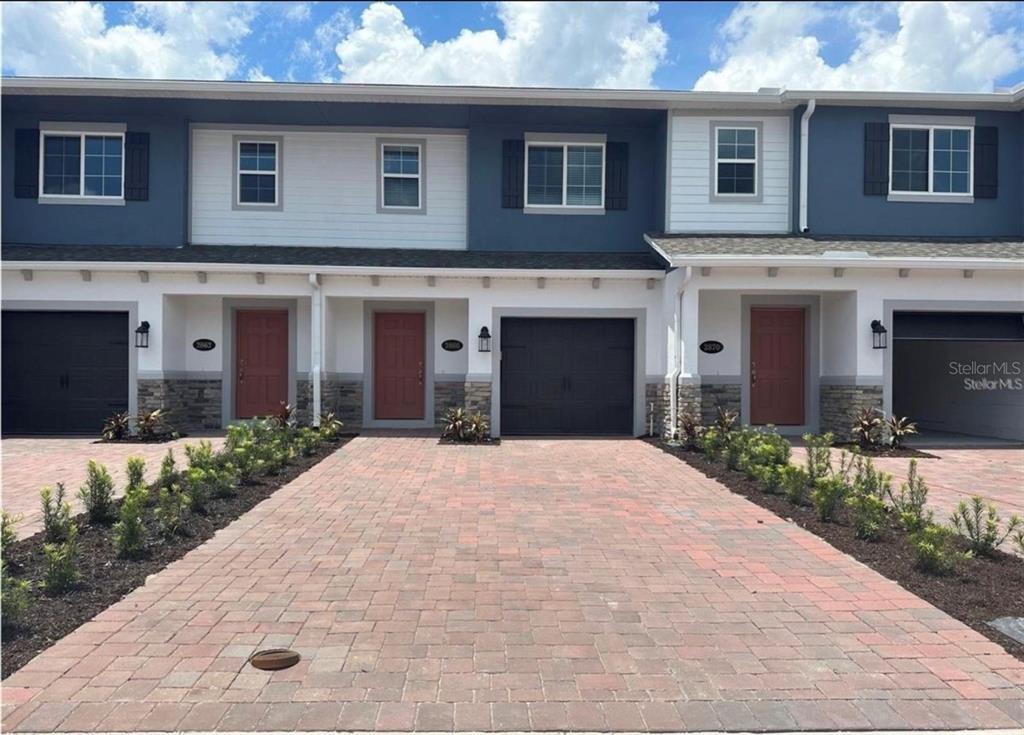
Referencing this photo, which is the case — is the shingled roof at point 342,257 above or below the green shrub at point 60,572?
above

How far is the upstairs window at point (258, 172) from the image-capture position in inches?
590

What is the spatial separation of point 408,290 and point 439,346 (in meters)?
1.61

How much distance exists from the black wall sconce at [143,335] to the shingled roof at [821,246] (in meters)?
10.3

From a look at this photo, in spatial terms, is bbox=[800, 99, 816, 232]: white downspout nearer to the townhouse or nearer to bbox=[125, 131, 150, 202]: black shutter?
the townhouse

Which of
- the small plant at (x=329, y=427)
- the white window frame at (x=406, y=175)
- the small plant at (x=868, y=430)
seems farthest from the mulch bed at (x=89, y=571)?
the small plant at (x=868, y=430)

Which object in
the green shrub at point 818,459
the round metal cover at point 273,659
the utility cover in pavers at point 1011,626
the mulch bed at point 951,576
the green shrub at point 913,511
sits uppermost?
the green shrub at point 818,459

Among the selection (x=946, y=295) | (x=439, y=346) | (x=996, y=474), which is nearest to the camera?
(x=996, y=474)

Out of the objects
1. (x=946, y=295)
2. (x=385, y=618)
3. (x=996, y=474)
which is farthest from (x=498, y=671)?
(x=946, y=295)

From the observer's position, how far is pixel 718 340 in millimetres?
14039

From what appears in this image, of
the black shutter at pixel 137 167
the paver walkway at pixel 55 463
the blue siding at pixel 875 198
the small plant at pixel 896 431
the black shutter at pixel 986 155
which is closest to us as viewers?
the paver walkway at pixel 55 463

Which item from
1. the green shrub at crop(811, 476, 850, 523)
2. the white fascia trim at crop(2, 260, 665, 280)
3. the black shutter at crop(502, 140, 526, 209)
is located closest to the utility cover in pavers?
the green shrub at crop(811, 476, 850, 523)

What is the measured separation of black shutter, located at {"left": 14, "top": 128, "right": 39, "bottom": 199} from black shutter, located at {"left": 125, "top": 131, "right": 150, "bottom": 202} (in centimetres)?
194

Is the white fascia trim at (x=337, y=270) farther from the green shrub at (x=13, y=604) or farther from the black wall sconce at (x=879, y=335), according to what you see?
the green shrub at (x=13, y=604)

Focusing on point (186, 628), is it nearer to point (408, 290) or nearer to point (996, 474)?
point (408, 290)
